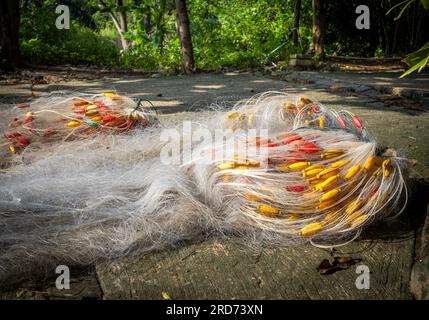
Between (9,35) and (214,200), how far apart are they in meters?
8.18

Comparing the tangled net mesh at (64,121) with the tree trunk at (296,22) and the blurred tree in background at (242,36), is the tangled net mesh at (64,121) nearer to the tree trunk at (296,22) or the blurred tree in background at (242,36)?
the blurred tree in background at (242,36)

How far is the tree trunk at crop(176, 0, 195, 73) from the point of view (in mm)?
7609

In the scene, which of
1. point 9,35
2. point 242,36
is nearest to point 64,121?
point 9,35

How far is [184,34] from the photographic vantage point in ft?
25.9

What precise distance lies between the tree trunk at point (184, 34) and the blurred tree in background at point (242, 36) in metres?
1.69

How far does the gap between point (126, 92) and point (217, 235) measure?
4373 millimetres

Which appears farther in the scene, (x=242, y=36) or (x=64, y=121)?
(x=242, y=36)

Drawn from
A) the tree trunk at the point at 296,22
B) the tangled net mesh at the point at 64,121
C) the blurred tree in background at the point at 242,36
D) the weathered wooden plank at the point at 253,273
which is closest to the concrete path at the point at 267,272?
the weathered wooden plank at the point at 253,273

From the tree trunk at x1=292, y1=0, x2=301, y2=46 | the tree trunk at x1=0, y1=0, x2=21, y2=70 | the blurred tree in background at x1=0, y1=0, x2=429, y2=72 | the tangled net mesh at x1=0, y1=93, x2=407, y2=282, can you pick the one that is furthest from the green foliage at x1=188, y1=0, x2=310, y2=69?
the tangled net mesh at x1=0, y1=93, x2=407, y2=282

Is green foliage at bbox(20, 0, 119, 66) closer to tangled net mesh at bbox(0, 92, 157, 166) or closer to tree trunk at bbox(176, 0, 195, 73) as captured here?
tree trunk at bbox(176, 0, 195, 73)

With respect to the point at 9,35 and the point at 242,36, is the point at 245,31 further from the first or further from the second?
the point at 9,35

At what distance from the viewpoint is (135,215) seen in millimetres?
1794

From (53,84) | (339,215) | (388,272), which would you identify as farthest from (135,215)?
(53,84)
